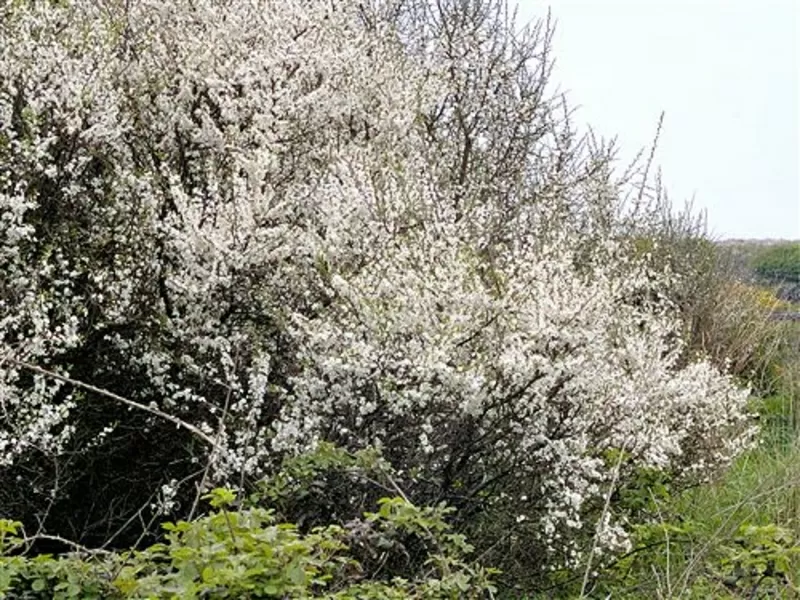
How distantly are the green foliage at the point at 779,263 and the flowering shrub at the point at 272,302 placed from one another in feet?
43.9

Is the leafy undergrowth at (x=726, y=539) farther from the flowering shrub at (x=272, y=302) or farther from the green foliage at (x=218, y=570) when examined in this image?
the green foliage at (x=218, y=570)

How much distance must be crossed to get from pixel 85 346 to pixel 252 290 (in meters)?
1.09

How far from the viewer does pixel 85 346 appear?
5910 millimetres

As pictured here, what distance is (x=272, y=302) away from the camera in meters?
5.75

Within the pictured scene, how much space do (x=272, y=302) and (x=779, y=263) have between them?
16.9m

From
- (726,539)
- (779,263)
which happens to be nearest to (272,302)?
(726,539)

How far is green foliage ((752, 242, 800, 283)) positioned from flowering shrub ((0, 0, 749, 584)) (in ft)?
43.9

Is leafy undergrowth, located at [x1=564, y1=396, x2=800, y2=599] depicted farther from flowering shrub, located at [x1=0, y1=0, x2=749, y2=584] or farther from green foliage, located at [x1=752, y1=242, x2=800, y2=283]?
green foliage, located at [x1=752, y1=242, x2=800, y2=283]

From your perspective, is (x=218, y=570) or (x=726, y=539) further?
(x=726, y=539)

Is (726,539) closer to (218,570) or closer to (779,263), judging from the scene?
(218,570)

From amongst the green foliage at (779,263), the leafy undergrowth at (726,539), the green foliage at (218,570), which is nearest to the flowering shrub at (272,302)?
the leafy undergrowth at (726,539)

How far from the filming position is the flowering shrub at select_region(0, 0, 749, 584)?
196 inches

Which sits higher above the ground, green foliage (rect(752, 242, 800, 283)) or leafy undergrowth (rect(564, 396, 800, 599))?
green foliage (rect(752, 242, 800, 283))

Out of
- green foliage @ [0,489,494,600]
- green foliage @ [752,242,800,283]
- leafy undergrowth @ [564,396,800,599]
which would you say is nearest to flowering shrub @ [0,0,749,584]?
leafy undergrowth @ [564,396,800,599]
